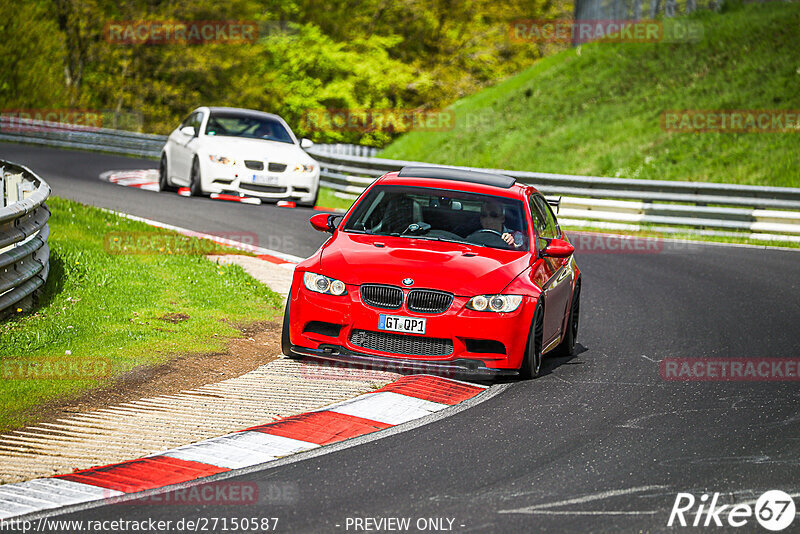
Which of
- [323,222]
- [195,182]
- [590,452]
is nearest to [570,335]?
[323,222]

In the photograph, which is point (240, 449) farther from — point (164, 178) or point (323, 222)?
point (164, 178)

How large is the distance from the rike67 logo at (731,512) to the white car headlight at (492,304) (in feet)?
9.33

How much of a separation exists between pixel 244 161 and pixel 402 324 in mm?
12231

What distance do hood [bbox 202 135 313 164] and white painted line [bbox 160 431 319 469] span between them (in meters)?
13.7

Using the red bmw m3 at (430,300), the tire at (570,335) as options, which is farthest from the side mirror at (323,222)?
the tire at (570,335)

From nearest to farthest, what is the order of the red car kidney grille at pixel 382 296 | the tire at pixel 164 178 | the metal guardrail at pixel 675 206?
the red car kidney grille at pixel 382 296
the metal guardrail at pixel 675 206
the tire at pixel 164 178

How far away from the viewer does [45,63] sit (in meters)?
46.3

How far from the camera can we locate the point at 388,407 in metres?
7.62

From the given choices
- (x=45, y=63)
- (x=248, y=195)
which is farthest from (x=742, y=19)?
(x=45, y=63)

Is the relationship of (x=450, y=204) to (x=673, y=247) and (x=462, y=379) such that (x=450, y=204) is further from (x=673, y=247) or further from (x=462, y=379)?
(x=673, y=247)

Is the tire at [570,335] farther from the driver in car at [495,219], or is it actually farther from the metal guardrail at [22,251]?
the metal guardrail at [22,251]

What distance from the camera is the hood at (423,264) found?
852 cm

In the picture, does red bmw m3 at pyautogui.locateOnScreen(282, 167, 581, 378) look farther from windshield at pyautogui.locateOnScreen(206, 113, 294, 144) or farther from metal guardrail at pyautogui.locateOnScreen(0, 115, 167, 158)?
metal guardrail at pyautogui.locateOnScreen(0, 115, 167, 158)

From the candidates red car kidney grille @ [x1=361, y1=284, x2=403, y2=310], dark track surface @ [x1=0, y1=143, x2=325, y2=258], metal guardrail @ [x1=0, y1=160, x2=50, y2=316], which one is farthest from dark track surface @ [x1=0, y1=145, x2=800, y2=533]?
dark track surface @ [x1=0, y1=143, x2=325, y2=258]
